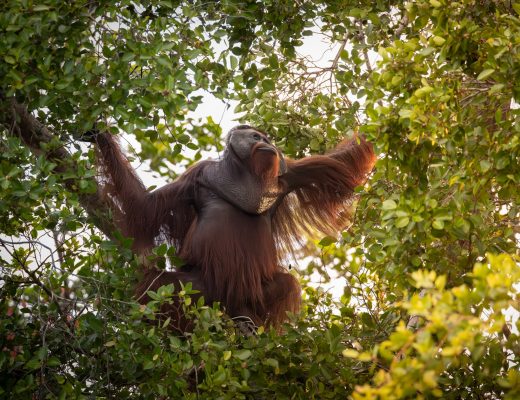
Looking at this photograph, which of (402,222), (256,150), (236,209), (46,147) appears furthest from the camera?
(236,209)

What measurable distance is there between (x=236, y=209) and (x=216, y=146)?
1.88 ft

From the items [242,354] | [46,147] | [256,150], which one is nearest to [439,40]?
[242,354]

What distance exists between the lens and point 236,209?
22.6 ft

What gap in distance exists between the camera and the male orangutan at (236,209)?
6.53 m

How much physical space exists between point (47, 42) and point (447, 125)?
249cm

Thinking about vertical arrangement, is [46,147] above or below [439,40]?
→ above

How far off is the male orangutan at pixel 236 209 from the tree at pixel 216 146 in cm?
28

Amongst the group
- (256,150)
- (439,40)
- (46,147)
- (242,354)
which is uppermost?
(256,150)

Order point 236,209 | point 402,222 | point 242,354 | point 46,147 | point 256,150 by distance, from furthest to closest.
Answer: point 236,209 < point 256,150 < point 46,147 < point 242,354 < point 402,222

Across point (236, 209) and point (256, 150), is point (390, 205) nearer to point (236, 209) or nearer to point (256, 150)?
point (256, 150)

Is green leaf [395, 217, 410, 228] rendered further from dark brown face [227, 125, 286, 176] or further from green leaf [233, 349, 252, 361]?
dark brown face [227, 125, 286, 176]

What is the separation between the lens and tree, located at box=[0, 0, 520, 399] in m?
4.45

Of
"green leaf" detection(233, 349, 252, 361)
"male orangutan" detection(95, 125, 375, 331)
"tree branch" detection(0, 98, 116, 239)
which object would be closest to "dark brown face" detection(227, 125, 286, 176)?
"male orangutan" detection(95, 125, 375, 331)

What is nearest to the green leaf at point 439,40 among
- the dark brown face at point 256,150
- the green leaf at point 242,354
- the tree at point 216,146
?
the tree at point 216,146
